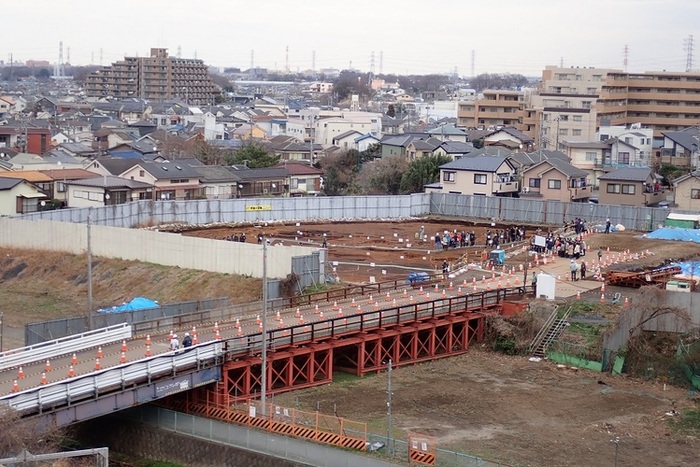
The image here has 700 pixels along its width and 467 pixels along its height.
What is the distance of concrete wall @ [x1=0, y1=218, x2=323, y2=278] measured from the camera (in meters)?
41.2

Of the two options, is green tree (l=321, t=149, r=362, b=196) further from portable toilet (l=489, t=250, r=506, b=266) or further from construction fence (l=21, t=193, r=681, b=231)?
portable toilet (l=489, t=250, r=506, b=266)

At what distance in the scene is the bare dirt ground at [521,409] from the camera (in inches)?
1001

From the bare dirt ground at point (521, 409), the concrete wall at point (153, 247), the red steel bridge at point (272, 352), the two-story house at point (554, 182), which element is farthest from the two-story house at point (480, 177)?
the bare dirt ground at point (521, 409)

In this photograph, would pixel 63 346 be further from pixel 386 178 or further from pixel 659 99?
pixel 659 99

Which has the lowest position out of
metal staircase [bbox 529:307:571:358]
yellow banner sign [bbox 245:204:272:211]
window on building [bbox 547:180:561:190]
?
metal staircase [bbox 529:307:571:358]

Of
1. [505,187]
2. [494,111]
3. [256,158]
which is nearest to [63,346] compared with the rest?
[505,187]

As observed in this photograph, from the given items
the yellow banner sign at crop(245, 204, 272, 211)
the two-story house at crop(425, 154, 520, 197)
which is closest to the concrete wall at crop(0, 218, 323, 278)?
the yellow banner sign at crop(245, 204, 272, 211)

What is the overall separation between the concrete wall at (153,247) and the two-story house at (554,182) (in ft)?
81.6

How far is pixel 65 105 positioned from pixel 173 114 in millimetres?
19089

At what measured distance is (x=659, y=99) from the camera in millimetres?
97625

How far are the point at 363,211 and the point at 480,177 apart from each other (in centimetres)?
716

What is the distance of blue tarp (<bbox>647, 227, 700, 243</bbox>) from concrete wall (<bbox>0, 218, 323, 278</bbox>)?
16.4m

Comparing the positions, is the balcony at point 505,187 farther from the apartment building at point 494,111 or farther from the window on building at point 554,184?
the apartment building at point 494,111

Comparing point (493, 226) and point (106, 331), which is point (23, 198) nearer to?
point (493, 226)
